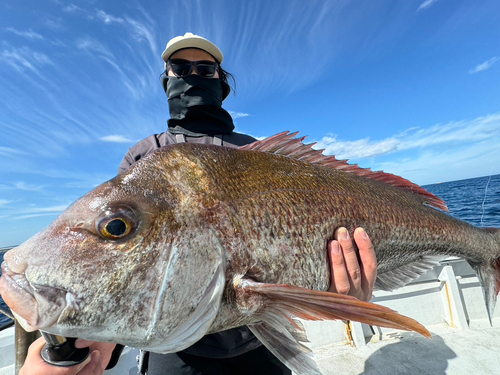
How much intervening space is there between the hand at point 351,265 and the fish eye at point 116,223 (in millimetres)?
1131

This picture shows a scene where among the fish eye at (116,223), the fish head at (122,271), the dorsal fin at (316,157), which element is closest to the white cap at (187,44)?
the dorsal fin at (316,157)

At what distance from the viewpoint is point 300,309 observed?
127cm

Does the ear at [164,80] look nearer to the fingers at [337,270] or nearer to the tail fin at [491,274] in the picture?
the fingers at [337,270]

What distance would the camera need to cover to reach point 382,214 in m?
1.93

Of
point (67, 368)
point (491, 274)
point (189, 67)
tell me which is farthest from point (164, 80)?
point (491, 274)

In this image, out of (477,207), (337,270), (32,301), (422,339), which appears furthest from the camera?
(477,207)

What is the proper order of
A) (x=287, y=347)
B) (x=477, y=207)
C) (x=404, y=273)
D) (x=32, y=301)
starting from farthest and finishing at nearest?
(x=477, y=207) < (x=404, y=273) < (x=287, y=347) < (x=32, y=301)

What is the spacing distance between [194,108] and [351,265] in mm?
2073

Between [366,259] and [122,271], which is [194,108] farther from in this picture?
[366,259]

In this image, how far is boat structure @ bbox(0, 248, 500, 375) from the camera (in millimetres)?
3789

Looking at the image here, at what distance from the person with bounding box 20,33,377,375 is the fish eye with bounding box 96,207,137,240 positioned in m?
0.56

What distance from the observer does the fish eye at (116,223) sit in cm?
114

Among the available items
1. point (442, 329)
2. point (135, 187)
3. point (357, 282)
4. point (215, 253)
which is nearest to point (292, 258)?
point (215, 253)

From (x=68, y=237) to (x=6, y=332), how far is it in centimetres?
373
